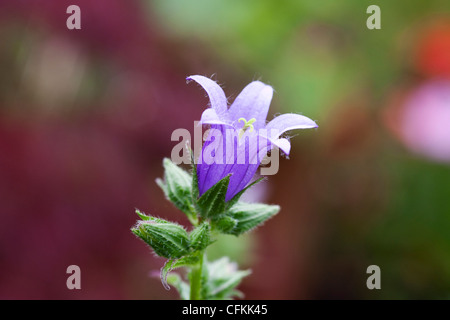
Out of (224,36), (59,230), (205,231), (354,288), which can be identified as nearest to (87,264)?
(59,230)

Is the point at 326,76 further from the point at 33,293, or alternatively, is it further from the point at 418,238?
the point at 33,293

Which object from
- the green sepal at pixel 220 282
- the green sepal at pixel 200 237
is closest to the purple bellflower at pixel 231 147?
the green sepal at pixel 200 237

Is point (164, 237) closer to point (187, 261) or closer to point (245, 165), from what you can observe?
point (187, 261)

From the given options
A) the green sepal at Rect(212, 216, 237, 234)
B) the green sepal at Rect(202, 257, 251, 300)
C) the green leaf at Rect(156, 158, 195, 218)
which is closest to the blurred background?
the green sepal at Rect(202, 257, 251, 300)

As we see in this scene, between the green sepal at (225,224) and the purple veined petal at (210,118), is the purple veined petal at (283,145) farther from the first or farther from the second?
the green sepal at (225,224)

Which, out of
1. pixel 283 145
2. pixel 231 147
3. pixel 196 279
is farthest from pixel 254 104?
pixel 196 279

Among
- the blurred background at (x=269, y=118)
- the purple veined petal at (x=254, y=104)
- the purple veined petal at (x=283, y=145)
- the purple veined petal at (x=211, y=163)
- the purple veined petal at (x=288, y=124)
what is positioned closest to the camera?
the purple veined petal at (x=283, y=145)
